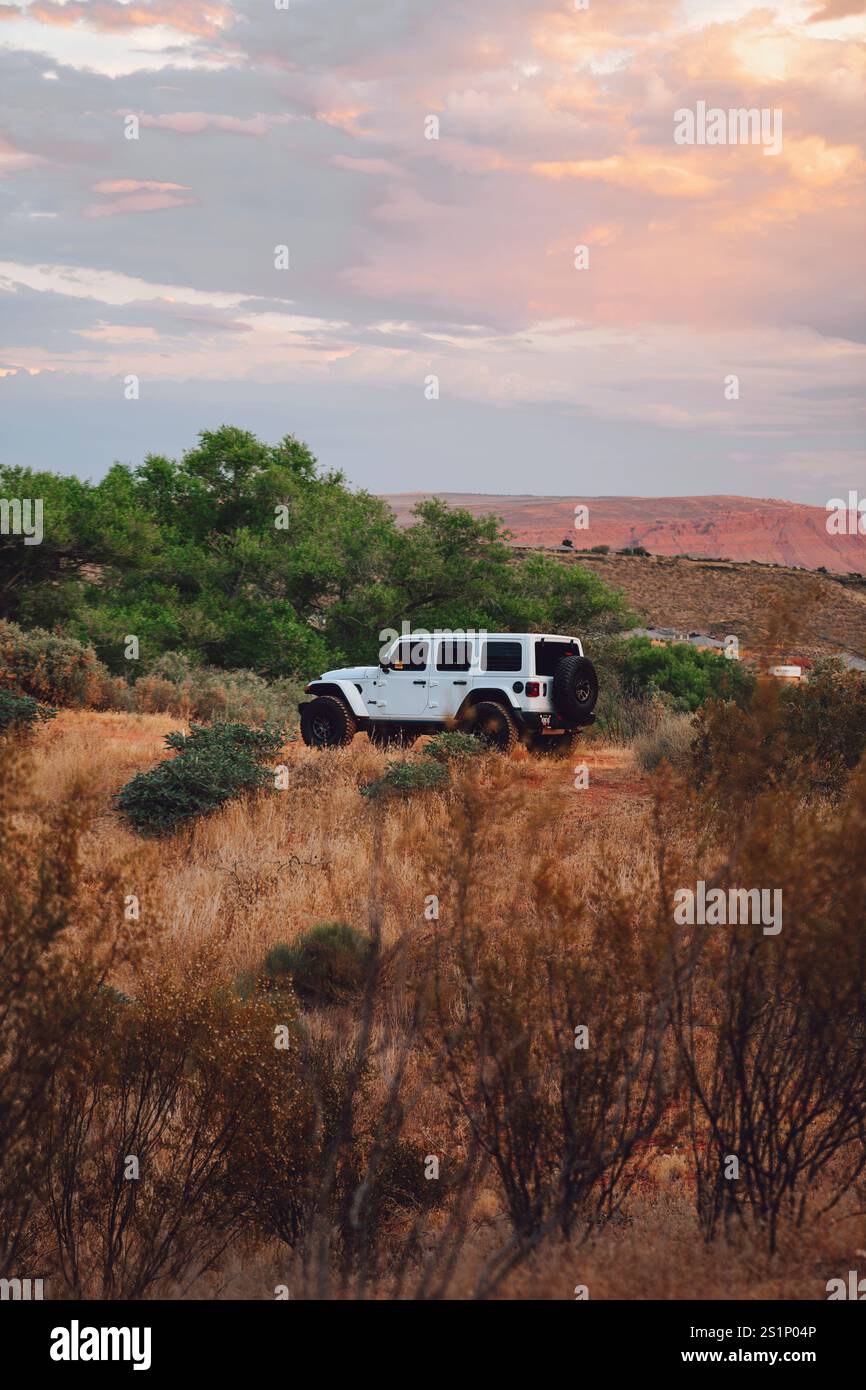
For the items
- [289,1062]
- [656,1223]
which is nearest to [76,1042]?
[289,1062]

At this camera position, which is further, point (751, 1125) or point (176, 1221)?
point (176, 1221)

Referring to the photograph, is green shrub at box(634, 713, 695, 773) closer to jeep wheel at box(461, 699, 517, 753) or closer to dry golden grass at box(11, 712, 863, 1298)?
dry golden grass at box(11, 712, 863, 1298)

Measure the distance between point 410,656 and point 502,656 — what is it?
1455 millimetres

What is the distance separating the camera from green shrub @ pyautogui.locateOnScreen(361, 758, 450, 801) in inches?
471

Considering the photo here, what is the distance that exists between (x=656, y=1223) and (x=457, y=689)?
11.4 meters

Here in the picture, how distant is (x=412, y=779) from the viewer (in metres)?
12.1

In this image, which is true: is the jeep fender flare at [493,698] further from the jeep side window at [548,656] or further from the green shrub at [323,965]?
the green shrub at [323,965]

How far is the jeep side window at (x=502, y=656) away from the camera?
50.0ft

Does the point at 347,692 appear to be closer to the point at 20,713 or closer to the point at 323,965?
the point at 20,713

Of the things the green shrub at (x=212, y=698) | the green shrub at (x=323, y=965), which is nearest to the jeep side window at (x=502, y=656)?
the green shrub at (x=212, y=698)

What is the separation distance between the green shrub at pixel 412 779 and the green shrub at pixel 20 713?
483 cm

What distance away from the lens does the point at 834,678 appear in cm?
1398

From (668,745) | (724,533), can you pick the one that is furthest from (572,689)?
(724,533)

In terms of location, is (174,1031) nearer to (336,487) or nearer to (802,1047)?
(802,1047)
